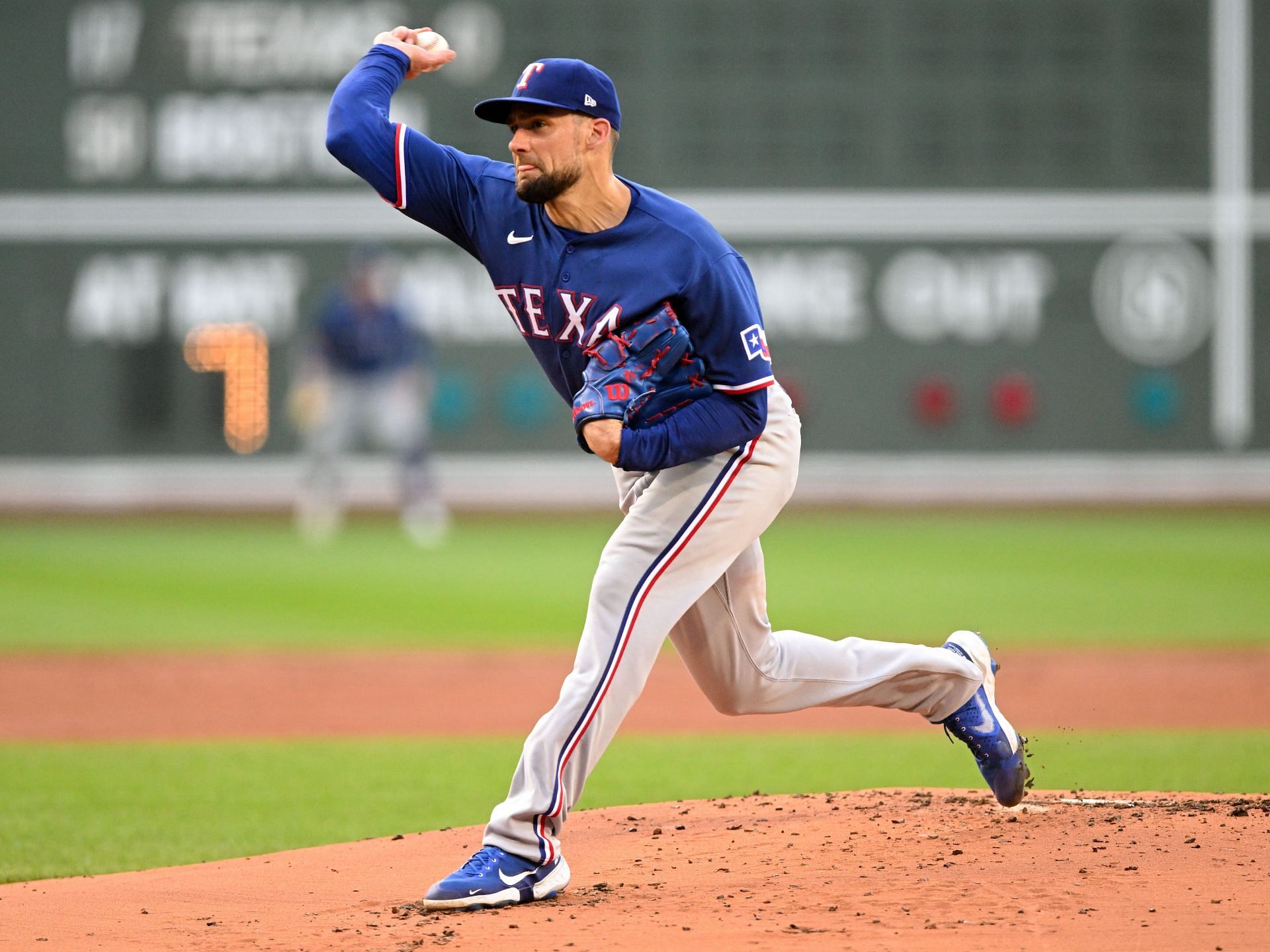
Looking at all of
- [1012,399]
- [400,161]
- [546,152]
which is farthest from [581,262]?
[1012,399]

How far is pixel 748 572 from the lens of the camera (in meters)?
3.59

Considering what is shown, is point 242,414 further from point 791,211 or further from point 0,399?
point 791,211

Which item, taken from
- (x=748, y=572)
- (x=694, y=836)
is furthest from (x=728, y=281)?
(x=694, y=836)

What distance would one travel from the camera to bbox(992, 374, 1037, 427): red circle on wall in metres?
14.6

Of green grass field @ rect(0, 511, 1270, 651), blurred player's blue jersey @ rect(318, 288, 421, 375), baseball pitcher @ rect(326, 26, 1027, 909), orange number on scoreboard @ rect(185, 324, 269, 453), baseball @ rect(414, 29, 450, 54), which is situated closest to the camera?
baseball pitcher @ rect(326, 26, 1027, 909)

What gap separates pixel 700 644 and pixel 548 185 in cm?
106

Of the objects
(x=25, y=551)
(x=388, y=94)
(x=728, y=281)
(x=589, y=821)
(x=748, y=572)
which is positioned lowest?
(x=25, y=551)

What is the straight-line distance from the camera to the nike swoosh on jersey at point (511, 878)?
125 inches

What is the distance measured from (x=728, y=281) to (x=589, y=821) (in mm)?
1530

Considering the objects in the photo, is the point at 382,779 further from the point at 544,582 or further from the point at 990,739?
the point at 544,582

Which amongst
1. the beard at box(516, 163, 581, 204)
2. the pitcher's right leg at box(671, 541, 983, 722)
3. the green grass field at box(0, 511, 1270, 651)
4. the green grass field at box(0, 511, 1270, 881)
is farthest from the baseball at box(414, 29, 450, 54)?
the green grass field at box(0, 511, 1270, 651)

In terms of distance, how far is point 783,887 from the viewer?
10.8ft

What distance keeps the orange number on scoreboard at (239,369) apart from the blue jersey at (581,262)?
11.2m

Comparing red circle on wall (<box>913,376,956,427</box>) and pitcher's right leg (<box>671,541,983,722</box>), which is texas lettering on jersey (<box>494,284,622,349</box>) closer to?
pitcher's right leg (<box>671,541,983,722</box>)
